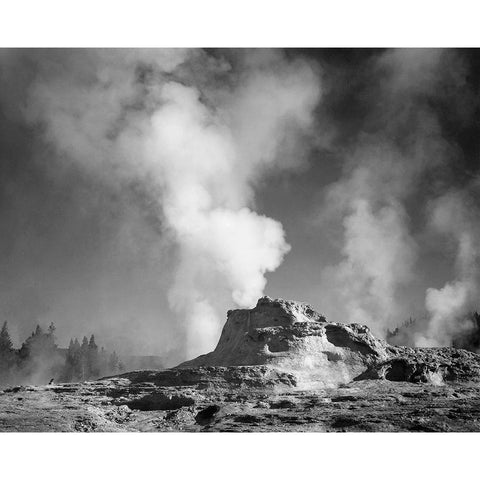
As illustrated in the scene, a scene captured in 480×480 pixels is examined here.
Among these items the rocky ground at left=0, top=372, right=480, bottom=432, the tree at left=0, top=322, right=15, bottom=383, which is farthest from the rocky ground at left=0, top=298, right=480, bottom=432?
the tree at left=0, top=322, right=15, bottom=383

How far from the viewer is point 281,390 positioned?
30891 millimetres

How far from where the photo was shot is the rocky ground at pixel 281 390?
849 inches

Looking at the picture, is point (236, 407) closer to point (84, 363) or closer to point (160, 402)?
point (160, 402)

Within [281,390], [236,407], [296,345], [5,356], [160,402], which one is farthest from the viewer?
[5,356]

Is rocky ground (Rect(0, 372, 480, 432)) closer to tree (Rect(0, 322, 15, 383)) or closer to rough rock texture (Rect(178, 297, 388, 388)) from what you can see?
rough rock texture (Rect(178, 297, 388, 388))

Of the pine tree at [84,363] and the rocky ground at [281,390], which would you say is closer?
the rocky ground at [281,390]

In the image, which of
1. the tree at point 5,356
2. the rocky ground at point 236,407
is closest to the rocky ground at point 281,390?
the rocky ground at point 236,407

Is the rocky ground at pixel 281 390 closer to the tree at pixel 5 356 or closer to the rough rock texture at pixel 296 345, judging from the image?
the rough rock texture at pixel 296 345

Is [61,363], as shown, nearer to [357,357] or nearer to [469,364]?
[357,357]

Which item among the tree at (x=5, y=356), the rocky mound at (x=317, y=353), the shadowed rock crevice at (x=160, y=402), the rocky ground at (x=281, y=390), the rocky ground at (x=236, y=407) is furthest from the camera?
the tree at (x=5, y=356)

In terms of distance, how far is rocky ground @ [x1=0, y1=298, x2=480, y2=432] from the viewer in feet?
70.8

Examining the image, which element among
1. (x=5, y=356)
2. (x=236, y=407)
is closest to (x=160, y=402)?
(x=236, y=407)

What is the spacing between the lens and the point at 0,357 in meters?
58.7

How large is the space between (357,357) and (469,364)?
835 cm
